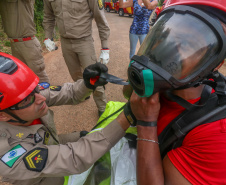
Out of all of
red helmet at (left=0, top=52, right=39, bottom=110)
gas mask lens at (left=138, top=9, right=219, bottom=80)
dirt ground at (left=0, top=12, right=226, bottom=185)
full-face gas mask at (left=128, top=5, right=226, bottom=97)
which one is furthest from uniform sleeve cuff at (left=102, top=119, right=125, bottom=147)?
dirt ground at (left=0, top=12, right=226, bottom=185)

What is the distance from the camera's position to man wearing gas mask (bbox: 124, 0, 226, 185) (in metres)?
0.90

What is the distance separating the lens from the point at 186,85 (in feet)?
3.34

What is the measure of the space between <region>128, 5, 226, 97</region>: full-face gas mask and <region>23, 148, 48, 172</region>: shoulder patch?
3.00ft

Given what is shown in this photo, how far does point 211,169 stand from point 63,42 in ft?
11.1

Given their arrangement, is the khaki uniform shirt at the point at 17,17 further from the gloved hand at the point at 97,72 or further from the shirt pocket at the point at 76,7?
the gloved hand at the point at 97,72

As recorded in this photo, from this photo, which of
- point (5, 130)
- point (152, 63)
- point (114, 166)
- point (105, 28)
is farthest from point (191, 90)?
A: point (105, 28)

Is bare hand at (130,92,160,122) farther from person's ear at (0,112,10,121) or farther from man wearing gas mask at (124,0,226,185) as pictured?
person's ear at (0,112,10,121)

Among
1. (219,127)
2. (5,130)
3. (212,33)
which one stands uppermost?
(212,33)

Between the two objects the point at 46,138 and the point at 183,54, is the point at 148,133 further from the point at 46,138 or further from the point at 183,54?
the point at 46,138

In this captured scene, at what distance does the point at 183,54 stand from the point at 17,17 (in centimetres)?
387

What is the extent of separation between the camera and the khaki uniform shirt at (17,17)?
348cm

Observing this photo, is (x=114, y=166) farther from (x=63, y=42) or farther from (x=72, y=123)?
(x=63, y=42)

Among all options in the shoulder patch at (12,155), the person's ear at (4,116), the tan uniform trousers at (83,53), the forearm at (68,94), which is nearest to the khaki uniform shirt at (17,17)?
the tan uniform trousers at (83,53)

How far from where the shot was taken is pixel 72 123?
3.46m
